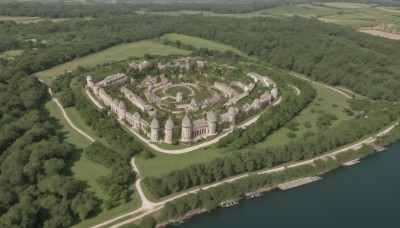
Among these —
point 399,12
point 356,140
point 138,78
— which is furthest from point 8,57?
point 399,12

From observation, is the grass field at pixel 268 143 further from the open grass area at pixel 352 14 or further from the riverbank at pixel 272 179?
the open grass area at pixel 352 14

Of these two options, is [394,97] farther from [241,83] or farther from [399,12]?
[399,12]

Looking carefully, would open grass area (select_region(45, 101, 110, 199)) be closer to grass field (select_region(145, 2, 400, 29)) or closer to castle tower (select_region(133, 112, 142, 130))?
castle tower (select_region(133, 112, 142, 130))

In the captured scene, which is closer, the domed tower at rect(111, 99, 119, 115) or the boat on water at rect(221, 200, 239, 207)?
the boat on water at rect(221, 200, 239, 207)

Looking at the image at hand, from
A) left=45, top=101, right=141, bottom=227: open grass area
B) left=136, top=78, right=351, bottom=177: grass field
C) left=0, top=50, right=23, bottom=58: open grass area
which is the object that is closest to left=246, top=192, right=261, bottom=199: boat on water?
left=136, top=78, right=351, bottom=177: grass field

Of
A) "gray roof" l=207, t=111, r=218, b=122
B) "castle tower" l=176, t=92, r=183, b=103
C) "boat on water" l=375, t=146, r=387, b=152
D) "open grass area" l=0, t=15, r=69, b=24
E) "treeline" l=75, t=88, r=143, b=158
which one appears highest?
"open grass area" l=0, t=15, r=69, b=24

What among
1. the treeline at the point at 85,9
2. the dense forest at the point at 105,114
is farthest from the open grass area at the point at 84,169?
the treeline at the point at 85,9
